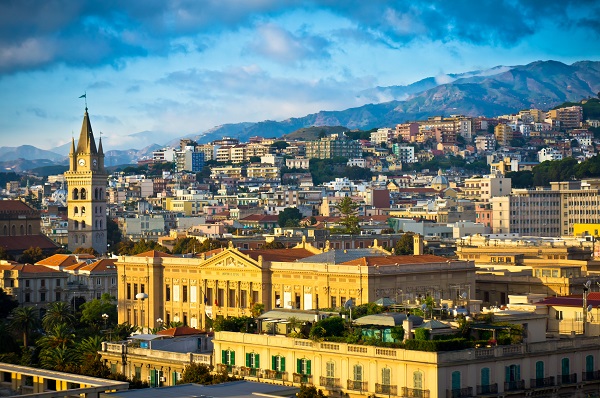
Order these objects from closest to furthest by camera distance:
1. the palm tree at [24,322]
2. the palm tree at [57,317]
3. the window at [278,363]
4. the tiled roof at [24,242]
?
the window at [278,363] < the palm tree at [24,322] < the palm tree at [57,317] < the tiled roof at [24,242]

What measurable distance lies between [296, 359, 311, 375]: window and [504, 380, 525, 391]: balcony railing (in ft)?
19.6

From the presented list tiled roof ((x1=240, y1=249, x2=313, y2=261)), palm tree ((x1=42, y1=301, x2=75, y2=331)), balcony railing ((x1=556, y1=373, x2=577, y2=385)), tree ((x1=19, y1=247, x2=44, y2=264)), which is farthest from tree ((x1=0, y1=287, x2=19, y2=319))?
balcony railing ((x1=556, y1=373, x2=577, y2=385))

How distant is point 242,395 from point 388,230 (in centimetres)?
12374

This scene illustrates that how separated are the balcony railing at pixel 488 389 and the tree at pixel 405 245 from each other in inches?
3403

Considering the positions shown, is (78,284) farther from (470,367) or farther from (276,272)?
(470,367)

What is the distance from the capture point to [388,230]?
6570 inches

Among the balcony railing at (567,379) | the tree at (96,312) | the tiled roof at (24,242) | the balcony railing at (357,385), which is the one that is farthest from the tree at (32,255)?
the balcony railing at (567,379)

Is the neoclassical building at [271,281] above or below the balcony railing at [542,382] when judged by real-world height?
above

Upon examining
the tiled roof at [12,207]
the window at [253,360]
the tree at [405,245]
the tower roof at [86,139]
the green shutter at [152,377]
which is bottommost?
the green shutter at [152,377]

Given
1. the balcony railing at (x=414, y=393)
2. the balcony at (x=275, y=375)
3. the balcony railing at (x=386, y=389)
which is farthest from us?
the balcony at (x=275, y=375)

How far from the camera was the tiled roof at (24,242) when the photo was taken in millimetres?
151625

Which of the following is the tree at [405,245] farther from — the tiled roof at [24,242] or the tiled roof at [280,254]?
the tiled roof at [280,254]

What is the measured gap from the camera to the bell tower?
557 feet

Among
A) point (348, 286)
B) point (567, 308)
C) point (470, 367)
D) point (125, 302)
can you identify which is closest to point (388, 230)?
point (125, 302)
